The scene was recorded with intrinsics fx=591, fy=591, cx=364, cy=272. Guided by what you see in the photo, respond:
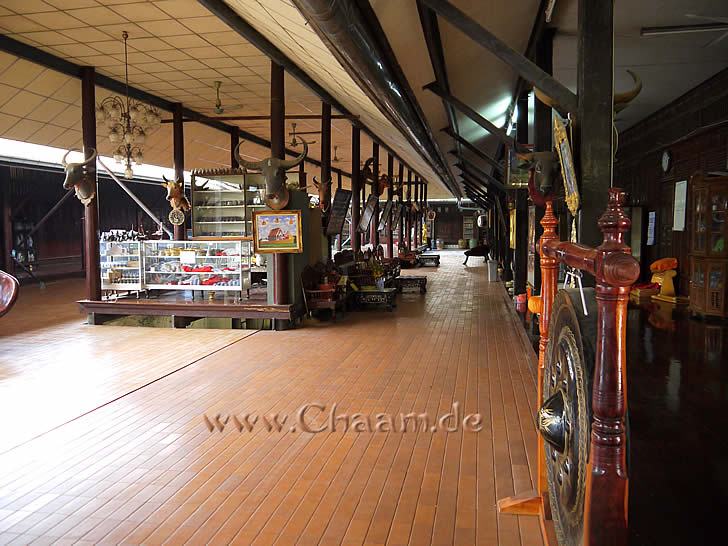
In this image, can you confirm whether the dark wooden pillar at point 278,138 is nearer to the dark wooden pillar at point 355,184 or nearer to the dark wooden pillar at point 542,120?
the dark wooden pillar at point 542,120

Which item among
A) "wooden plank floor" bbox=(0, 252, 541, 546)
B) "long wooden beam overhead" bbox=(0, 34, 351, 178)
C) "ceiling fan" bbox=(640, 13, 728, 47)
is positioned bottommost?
"wooden plank floor" bbox=(0, 252, 541, 546)

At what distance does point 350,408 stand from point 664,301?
22.1 ft

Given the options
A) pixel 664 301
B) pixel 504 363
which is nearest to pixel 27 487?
pixel 504 363

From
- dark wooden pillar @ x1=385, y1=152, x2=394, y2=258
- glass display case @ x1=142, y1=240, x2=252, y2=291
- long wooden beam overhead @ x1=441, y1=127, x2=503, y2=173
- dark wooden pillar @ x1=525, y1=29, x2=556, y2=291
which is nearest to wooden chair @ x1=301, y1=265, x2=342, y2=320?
glass display case @ x1=142, y1=240, x2=252, y2=291

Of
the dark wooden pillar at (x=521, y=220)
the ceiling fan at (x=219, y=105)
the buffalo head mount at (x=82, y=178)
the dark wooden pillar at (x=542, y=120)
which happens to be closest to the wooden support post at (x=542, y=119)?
the dark wooden pillar at (x=542, y=120)

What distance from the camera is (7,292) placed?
3.89 meters

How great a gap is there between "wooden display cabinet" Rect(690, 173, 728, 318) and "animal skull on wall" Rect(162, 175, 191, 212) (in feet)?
26.8

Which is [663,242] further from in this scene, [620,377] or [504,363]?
[620,377]

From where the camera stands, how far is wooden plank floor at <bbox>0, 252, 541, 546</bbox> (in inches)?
113

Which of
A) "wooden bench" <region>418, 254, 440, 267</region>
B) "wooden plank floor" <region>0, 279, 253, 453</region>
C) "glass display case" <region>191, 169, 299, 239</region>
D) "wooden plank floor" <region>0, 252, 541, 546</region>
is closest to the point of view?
"wooden plank floor" <region>0, 252, 541, 546</region>

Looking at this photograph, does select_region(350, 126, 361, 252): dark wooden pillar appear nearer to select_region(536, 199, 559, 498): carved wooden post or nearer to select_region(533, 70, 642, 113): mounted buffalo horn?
select_region(533, 70, 642, 113): mounted buffalo horn

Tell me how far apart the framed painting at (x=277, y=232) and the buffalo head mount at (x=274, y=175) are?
16cm

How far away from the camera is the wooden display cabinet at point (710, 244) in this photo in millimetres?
7336

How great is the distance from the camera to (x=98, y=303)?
29.0 feet
